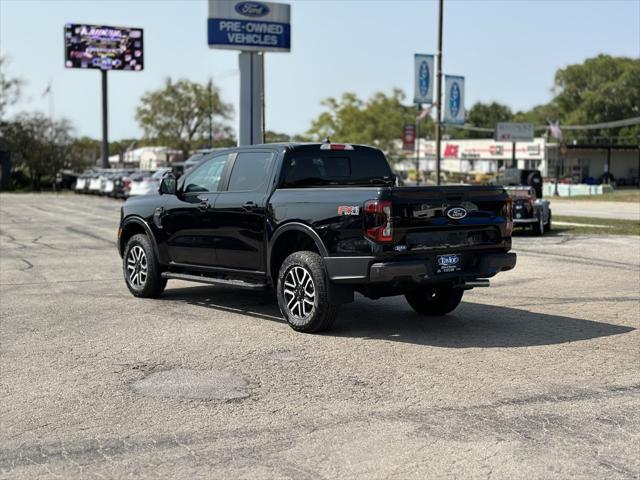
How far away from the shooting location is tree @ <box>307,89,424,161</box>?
85438 millimetres

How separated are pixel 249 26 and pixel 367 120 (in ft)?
159

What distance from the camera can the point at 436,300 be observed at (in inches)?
363

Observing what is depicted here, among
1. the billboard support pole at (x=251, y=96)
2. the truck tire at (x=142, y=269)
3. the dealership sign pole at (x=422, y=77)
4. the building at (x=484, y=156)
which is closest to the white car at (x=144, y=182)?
the billboard support pole at (x=251, y=96)

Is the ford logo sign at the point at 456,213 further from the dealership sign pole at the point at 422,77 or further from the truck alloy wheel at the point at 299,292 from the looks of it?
the dealership sign pole at the point at 422,77

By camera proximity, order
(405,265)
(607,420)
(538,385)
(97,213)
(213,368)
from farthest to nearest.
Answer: (97,213) < (405,265) < (213,368) < (538,385) < (607,420)

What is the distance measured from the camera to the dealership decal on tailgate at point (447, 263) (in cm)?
792

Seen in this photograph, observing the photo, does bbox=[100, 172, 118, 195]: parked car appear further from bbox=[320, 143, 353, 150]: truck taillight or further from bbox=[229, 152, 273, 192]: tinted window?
bbox=[320, 143, 353, 150]: truck taillight

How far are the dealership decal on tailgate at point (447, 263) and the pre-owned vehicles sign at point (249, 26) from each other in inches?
1229

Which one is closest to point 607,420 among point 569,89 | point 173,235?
point 173,235

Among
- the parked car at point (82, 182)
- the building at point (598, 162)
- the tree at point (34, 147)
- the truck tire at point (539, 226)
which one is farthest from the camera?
the building at point (598, 162)

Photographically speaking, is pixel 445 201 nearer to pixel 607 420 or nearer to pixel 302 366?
pixel 302 366

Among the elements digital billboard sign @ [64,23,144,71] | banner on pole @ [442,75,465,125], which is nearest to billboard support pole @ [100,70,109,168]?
digital billboard sign @ [64,23,144,71]

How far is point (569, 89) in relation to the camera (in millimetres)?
113000

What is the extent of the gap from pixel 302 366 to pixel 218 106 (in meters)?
104
